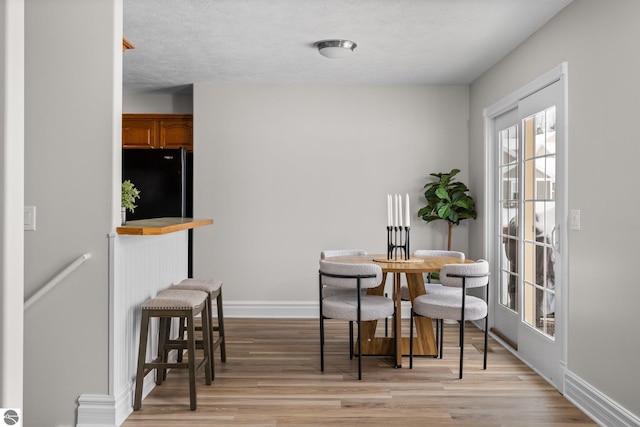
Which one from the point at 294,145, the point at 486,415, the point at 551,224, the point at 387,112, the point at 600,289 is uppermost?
the point at 387,112

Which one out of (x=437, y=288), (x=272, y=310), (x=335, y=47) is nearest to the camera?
(x=335, y=47)

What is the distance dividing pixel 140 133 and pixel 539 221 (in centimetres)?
417

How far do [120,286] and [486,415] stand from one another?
2.16 metres

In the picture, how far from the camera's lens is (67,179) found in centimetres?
284

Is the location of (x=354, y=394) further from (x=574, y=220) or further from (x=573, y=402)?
(x=574, y=220)

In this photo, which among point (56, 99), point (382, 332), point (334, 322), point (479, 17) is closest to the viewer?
point (56, 99)

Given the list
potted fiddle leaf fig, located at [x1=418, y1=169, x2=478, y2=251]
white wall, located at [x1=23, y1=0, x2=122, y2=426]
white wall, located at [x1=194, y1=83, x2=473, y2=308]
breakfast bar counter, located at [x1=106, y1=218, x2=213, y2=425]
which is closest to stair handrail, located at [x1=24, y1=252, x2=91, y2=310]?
white wall, located at [x1=23, y1=0, x2=122, y2=426]

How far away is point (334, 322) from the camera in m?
5.46

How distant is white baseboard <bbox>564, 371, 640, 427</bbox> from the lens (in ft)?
8.84

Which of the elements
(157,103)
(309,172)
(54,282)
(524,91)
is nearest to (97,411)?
(54,282)

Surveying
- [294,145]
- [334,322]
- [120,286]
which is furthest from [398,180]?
[120,286]

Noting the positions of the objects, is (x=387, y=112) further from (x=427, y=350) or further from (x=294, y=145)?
(x=427, y=350)

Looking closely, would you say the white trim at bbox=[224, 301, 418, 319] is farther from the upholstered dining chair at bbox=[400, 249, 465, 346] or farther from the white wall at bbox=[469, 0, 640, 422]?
the white wall at bbox=[469, 0, 640, 422]

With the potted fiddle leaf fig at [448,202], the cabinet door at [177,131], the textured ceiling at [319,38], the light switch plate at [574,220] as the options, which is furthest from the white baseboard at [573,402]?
the cabinet door at [177,131]
